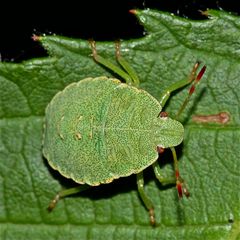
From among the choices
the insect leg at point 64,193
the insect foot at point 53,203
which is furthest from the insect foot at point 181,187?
the insect foot at point 53,203

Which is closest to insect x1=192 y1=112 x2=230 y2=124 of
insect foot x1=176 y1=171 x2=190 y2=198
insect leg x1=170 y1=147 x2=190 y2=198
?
insect leg x1=170 y1=147 x2=190 y2=198

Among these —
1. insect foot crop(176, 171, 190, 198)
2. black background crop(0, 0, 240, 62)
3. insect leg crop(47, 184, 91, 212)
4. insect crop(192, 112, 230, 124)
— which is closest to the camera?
A: insect foot crop(176, 171, 190, 198)

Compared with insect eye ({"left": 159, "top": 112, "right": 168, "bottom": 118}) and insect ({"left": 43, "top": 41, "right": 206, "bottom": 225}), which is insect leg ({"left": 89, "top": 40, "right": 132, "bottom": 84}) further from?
insect eye ({"left": 159, "top": 112, "right": 168, "bottom": 118})

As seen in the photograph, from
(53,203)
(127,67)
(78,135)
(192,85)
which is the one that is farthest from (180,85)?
(53,203)

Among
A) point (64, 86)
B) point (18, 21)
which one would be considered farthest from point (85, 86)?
point (18, 21)

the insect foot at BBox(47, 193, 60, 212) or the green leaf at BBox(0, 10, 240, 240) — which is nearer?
the green leaf at BBox(0, 10, 240, 240)

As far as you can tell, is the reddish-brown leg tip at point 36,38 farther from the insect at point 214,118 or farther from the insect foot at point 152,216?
the insect foot at point 152,216
